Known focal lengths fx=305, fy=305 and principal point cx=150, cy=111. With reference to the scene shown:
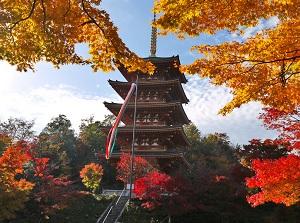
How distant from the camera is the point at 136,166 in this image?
2066 centimetres

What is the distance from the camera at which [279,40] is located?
549 cm

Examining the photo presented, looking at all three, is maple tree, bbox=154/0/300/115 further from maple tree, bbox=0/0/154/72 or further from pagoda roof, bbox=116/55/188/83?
pagoda roof, bbox=116/55/188/83

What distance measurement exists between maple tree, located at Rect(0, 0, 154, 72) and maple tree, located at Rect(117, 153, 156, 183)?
15470mm

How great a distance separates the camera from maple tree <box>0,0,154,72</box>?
492 cm

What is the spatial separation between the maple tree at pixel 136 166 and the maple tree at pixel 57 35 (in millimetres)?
15470

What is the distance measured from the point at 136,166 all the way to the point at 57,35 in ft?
53.2

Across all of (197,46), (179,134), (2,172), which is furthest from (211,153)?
(197,46)

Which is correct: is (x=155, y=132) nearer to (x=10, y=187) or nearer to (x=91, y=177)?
(x=91, y=177)

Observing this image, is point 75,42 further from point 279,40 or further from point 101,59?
point 279,40

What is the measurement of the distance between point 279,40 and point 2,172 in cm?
1351

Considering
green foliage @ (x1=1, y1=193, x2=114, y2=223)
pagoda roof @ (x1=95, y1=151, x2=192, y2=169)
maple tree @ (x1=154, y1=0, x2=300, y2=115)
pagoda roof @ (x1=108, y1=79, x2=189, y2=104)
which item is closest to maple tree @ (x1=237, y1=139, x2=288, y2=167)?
pagoda roof @ (x1=95, y1=151, x2=192, y2=169)

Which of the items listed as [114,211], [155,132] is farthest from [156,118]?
[114,211]

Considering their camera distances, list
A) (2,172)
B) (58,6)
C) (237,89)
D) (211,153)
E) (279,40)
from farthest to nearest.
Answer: (211,153) → (2,172) → (237,89) → (279,40) → (58,6)

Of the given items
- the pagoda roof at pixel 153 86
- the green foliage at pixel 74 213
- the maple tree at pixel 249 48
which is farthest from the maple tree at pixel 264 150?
the maple tree at pixel 249 48
